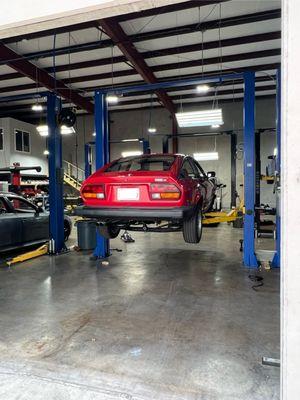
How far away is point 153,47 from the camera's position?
26.5ft

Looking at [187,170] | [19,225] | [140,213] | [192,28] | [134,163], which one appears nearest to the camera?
[140,213]

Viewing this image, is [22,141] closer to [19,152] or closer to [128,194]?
[19,152]

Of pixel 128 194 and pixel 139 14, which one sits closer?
pixel 128 194

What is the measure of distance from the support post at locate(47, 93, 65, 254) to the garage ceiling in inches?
17.6

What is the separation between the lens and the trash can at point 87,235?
18.8 feet

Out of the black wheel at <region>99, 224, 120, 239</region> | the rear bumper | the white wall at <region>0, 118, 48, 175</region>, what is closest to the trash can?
the black wheel at <region>99, 224, 120, 239</region>

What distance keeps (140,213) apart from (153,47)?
253 inches

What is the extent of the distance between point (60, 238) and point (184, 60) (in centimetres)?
668

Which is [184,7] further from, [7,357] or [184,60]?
[7,357]

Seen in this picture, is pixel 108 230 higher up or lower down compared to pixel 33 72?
lower down

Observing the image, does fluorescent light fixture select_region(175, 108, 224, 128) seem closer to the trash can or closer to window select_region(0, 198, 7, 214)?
the trash can

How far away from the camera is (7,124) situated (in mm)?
13930

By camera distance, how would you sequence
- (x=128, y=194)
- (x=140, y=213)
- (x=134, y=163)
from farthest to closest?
(x=134, y=163)
(x=128, y=194)
(x=140, y=213)
